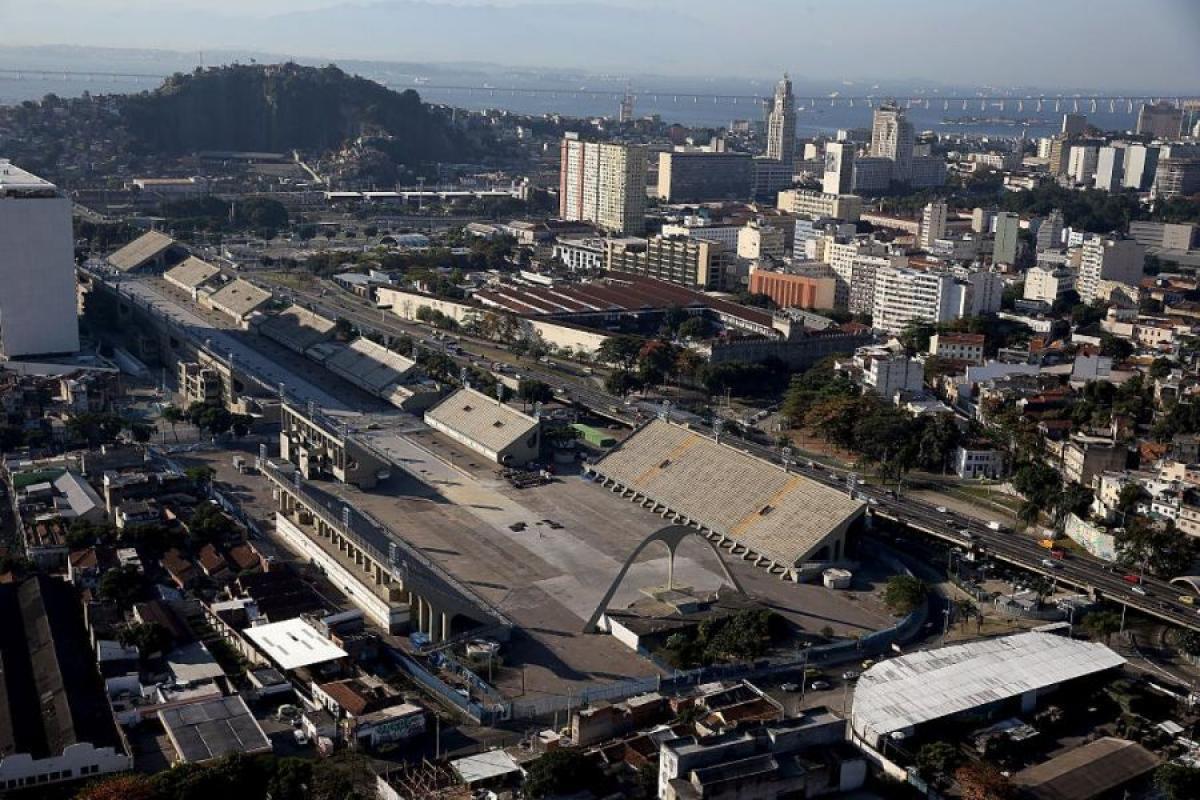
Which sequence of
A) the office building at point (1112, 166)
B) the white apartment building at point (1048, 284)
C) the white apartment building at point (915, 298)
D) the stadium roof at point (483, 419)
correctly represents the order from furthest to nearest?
the office building at point (1112, 166) < the white apartment building at point (1048, 284) < the white apartment building at point (915, 298) < the stadium roof at point (483, 419)

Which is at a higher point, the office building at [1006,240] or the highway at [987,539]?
the office building at [1006,240]

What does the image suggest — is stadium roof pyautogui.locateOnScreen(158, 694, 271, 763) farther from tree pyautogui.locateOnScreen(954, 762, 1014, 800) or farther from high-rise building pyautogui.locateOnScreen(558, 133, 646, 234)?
high-rise building pyautogui.locateOnScreen(558, 133, 646, 234)

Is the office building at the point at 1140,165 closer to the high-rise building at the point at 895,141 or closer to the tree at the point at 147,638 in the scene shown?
the high-rise building at the point at 895,141

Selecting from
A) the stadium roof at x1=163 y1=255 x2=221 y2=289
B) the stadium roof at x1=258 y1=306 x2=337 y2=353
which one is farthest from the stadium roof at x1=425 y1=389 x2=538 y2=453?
the stadium roof at x1=163 y1=255 x2=221 y2=289

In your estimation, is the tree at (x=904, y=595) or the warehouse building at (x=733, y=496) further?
the warehouse building at (x=733, y=496)

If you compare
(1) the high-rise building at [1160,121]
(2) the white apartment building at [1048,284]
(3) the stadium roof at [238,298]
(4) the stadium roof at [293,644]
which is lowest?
(4) the stadium roof at [293,644]

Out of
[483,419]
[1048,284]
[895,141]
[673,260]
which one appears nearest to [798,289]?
[673,260]

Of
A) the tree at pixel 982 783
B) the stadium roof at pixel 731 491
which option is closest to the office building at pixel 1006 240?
the stadium roof at pixel 731 491

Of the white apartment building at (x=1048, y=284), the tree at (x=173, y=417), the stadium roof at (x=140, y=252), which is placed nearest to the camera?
the tree at (x=173, y=417)
